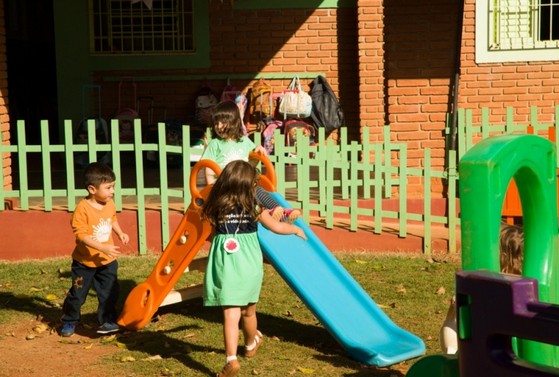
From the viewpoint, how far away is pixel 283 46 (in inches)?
573

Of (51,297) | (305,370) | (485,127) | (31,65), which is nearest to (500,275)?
Answer: (305,370)

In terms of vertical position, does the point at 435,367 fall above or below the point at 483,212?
below

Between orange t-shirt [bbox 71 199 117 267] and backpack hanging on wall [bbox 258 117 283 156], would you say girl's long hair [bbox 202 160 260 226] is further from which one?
backpack hanging on wall [bbox 258 117 283 156]

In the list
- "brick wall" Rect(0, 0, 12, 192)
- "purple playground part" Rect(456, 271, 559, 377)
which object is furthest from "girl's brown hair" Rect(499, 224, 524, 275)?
"brick wall" Rect(0, 0, 12, 192)

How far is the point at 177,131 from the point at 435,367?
11.4 m

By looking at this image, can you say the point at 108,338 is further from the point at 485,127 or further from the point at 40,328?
the point at 485,127

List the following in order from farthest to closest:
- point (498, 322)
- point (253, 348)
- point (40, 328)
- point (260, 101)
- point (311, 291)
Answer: point (260, 101), point (40, 328), point (311, 291), point (253, 348), point (498, 322)

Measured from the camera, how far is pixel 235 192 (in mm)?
5898

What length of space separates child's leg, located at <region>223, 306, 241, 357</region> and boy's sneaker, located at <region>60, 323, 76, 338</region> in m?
1.65

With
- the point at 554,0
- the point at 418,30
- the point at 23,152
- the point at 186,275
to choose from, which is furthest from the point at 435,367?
the point at 554,0

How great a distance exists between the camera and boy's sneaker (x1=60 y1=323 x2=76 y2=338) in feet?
23.3

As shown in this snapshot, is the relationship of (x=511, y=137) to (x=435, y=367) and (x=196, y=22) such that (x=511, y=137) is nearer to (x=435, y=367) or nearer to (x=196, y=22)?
(x=435, y=367)

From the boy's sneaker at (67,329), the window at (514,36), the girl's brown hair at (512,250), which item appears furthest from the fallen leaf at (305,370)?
the window at (514,36)

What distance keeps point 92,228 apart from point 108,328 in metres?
0.72
